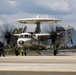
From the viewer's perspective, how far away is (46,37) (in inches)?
2372

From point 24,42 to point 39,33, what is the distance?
8.28 metres

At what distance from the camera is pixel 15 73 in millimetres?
12922

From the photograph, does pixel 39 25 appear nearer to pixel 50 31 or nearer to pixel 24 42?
pixel 50 31

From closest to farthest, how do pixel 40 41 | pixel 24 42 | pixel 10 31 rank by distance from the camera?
pixel 24 42 < pixel 40 41 < pixel 10 31

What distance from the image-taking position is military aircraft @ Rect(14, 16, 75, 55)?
55531 mm

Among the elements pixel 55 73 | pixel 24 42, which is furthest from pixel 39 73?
pixel 24 42

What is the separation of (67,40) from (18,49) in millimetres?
8875

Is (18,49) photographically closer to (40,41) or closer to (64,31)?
(40,41)

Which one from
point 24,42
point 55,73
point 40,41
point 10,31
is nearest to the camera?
point 55,73

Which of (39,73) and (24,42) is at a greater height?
(39,73)

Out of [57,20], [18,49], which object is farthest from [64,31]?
[18,49]

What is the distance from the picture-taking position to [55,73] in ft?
41.7

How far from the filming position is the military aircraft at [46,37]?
5553 cm

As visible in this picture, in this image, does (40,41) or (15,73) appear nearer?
(15,73)
